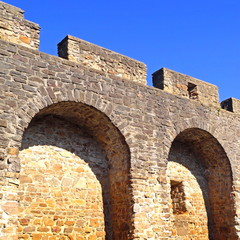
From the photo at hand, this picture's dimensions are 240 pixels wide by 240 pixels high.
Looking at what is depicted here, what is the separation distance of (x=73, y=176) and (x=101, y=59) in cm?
283

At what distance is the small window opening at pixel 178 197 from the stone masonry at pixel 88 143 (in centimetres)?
5

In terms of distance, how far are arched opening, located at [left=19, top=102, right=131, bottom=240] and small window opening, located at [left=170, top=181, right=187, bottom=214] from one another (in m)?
2.40

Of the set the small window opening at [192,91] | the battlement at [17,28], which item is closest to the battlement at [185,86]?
the small window opening at [192,91]

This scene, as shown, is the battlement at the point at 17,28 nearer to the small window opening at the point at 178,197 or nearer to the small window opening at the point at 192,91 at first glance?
the small window opening at the point at 192,91

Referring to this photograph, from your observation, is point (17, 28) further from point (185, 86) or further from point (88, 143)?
point (185, 86)

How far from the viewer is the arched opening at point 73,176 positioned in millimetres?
7398

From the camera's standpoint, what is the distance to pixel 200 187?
422 inches

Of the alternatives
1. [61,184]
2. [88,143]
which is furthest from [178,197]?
[61,184]

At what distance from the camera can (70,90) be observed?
771cm

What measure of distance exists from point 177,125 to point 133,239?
313 cm

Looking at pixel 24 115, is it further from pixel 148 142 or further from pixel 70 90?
pixel 148 142

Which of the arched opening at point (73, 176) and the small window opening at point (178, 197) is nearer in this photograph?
the arched opening at point (73, 176)

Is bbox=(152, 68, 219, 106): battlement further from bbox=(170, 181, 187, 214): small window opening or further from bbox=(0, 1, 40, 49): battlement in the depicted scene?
bbox=(0, 1, 40, 49): battlement

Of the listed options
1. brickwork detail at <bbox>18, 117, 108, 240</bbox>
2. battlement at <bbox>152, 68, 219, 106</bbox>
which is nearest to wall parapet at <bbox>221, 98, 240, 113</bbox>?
battlement at <bbox>152, 68, 219, 106</bbox>
